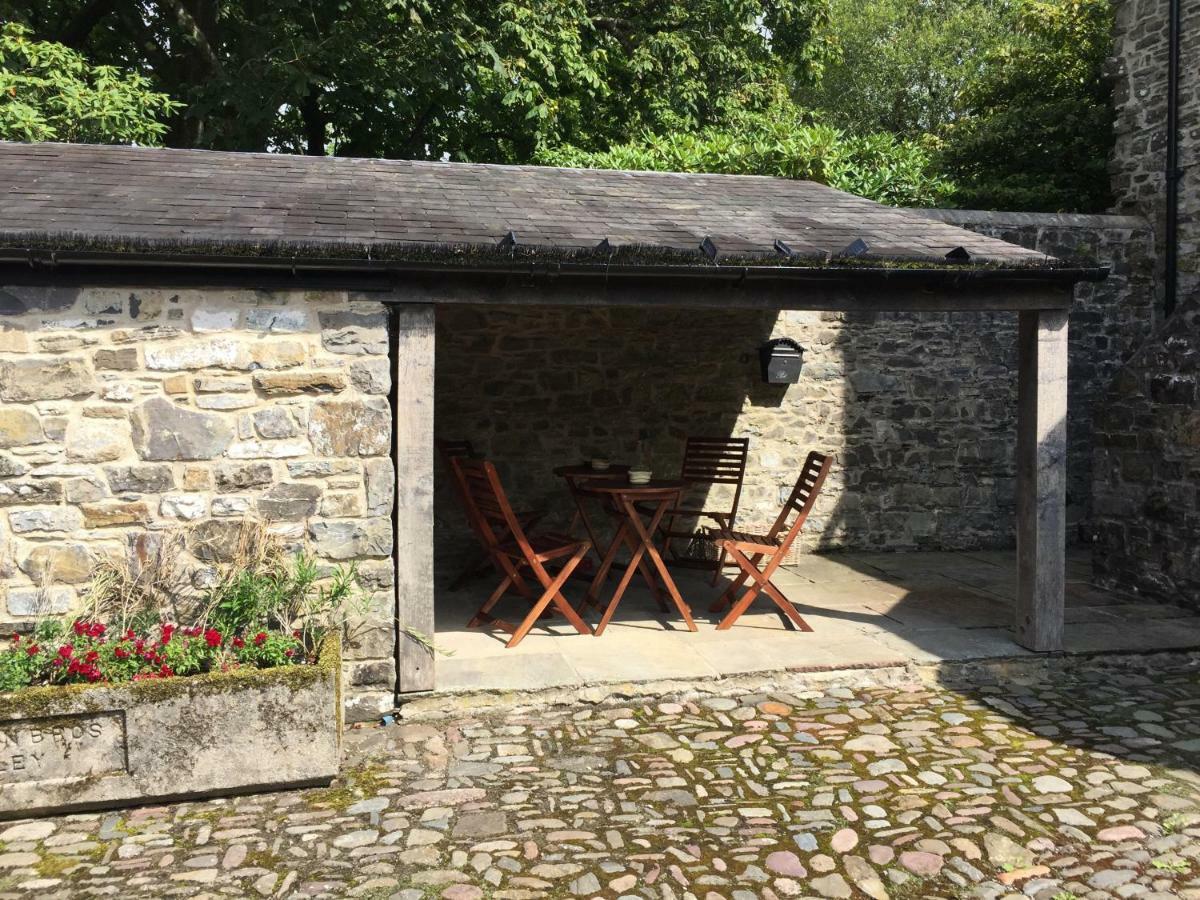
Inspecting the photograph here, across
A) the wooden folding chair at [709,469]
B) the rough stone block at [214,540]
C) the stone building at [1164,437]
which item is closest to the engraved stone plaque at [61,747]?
the rough stone block at [214,540]

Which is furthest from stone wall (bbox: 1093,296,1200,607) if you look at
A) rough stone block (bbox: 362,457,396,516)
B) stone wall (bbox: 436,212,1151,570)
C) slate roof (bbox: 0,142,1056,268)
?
rough stone block (bbox: 362,457,396,516)

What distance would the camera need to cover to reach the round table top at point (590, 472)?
5910mm

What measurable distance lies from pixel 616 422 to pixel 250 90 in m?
6.09

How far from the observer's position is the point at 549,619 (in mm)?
5730

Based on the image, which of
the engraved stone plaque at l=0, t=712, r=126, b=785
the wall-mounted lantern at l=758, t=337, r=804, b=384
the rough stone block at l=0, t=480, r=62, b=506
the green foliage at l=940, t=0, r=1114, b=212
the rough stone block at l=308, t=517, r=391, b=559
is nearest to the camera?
the engraved stone plaque at l=0, t=712, r=126, b=785

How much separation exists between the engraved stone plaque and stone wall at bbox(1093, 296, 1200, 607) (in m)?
5.78

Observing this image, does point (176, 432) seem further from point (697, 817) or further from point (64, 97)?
point (64, 97)

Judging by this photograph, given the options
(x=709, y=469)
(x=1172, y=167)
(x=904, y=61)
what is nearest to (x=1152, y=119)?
(x=1172, y=167)

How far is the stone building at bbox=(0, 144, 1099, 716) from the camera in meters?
3.90

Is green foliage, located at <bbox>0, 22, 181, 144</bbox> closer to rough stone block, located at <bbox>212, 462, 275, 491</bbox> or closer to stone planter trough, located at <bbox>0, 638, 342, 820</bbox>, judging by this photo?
rough stone block, located at <bbox>212, 462, 275, 491</bbox>

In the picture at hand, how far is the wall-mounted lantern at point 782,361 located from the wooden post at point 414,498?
12.1 ft

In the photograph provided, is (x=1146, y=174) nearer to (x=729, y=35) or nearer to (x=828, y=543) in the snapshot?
(x=828, y=543)

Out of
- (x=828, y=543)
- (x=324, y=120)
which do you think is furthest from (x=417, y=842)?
(x=324, y=120)

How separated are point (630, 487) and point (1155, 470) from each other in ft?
11.4
